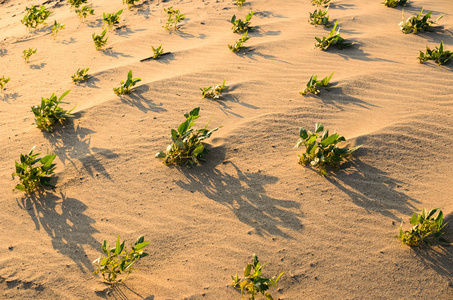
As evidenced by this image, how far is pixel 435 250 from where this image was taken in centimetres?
238

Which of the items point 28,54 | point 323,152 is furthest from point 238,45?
point 28,54

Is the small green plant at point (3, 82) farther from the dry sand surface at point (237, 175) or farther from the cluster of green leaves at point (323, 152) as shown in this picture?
the cluster of green leaves at point (323, 152)

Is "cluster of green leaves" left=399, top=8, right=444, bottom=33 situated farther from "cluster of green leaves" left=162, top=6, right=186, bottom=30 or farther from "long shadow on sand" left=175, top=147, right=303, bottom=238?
"long shadow on sand" left=175, top=147, right=303, bottom=238

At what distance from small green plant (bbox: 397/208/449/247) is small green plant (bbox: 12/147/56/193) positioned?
2.78m

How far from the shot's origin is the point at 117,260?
2.28 meters

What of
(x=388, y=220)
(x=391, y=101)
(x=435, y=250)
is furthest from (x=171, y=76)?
(x=435, y=250)

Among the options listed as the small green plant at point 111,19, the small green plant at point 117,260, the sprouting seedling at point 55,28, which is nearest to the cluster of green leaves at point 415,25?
the small green plant at point 111,19

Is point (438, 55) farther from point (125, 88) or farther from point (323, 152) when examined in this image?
point (125, 88)

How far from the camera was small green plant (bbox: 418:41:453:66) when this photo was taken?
4.44 m

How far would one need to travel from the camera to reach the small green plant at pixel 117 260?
2.25 metres

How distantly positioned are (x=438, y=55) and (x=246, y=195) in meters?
3.40

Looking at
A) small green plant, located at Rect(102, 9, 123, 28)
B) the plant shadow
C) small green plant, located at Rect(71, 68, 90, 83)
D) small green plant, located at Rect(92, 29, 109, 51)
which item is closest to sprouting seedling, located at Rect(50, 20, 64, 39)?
small green plant, located at Rect(102, 9, 123, 28)

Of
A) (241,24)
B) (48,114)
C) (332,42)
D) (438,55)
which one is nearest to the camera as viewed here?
(48,114)

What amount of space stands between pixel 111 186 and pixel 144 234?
644 millimetres
